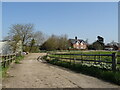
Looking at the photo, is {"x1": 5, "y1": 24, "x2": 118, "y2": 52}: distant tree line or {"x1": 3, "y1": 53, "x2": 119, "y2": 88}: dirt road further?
{"x1": 5, "y1": 24, "x2": 118, "y2": 52}: distant tree line

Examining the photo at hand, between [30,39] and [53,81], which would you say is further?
[30,39]

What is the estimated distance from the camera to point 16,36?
59438mm

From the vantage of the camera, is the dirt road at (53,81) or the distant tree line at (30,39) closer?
the dirt road at (53,81)

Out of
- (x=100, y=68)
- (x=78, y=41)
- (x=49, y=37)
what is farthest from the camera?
(x=78, y=41)

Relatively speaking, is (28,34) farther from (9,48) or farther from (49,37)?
(49,37)

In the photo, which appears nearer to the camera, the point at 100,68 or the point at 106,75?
the point at 106,75

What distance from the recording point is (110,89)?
7.34 m

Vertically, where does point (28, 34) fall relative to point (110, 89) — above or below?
above

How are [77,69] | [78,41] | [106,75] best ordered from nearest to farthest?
[106,75], [77,69], [78,41]

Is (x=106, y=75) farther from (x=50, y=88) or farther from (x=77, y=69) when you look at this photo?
(x=77, y=69)

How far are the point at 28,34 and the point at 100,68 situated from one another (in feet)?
182

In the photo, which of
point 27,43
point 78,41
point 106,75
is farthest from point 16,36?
point 78,41

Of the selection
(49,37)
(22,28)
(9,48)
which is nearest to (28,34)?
(22,28)

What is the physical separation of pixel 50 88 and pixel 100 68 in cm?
473
